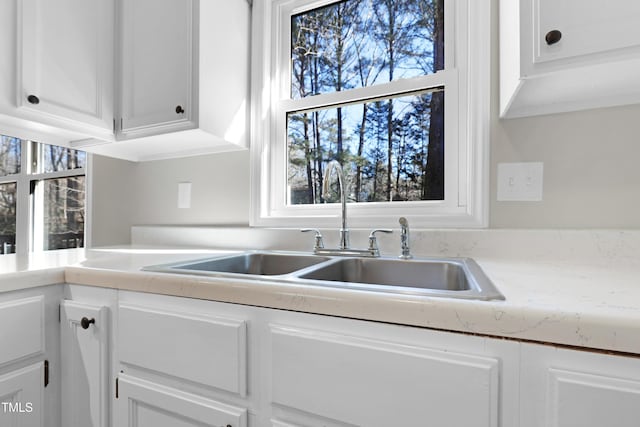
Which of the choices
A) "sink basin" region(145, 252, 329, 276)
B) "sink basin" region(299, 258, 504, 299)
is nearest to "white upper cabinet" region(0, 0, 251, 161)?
"sink basin" region(145, 252, 329, 276)

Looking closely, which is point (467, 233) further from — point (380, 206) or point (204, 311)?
point (204, 311)

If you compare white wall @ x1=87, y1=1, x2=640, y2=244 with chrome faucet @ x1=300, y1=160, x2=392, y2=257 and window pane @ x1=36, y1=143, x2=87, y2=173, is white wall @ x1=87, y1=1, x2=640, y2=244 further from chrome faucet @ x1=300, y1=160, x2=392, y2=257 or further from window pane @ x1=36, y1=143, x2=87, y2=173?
window pane @ x1=36, y1=143, x2=87, y2=173

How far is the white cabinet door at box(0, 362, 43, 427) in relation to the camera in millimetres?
882

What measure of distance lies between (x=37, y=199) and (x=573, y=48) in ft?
11.6

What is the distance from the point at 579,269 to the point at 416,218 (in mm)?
523

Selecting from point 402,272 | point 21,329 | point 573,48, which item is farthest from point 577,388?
point 21,329

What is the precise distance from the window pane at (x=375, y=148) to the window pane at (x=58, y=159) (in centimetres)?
157

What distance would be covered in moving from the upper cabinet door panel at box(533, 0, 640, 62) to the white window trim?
0.37m

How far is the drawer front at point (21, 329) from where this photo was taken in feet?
2.86

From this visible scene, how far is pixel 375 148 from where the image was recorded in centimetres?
142

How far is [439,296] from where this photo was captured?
23.7 inches

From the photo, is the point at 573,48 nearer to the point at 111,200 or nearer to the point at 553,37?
the point at 553,37

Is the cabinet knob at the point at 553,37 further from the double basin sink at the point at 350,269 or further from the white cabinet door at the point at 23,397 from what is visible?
the white cabinet door at the point at 23,397

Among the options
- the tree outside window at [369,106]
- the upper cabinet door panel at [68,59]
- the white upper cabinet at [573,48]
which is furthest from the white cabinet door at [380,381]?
the upper cabinet door panel at [68,59]
